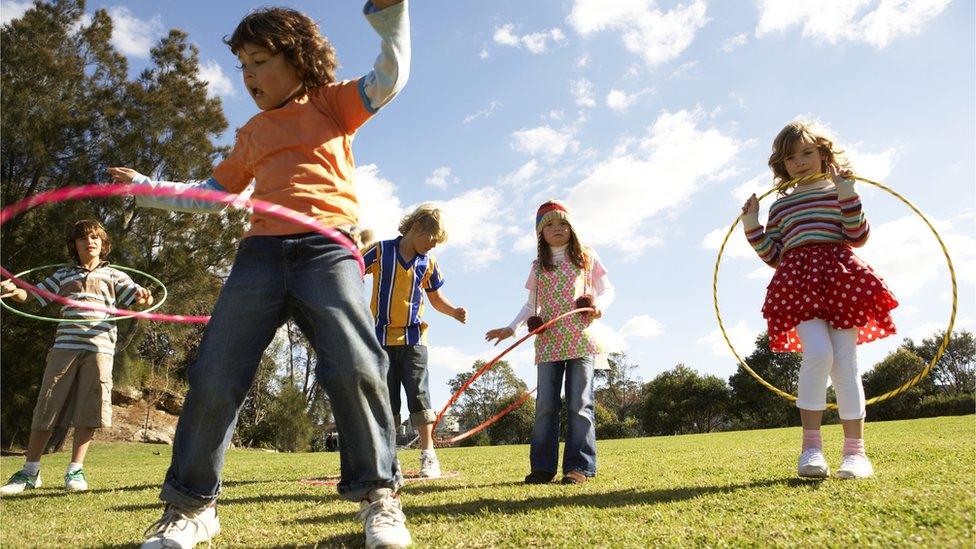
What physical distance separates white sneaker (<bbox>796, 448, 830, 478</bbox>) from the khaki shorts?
522 cm

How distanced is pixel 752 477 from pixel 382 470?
2769 millimetres

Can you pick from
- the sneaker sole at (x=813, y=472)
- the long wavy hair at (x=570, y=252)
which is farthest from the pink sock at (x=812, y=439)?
the long wavy hair at (x=570, y=252)

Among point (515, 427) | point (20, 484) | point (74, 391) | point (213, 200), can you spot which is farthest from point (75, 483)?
point (515, 427)

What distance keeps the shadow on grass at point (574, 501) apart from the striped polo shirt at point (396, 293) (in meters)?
2.03

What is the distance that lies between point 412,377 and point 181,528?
10.5 ft

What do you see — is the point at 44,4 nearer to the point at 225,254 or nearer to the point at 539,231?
the point at 225,254

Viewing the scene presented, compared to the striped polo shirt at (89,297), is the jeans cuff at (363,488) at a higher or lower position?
lower

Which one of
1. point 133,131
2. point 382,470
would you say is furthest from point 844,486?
point 133,131

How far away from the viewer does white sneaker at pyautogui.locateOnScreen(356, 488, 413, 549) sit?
2543 mm

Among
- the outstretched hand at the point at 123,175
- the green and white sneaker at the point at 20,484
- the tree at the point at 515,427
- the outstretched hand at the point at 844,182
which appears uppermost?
the outstretched hand at the point at 844,182

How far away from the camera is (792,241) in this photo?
14.4 feet

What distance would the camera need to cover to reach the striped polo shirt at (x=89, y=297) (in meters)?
5.88

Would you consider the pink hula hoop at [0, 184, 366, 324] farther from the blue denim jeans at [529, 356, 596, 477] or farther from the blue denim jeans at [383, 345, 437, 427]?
the blue denim jeans at [383, 345, 437, 427]

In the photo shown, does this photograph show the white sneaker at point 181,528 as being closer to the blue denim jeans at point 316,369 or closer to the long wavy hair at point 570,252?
the blue denim jeans at point 316,369
